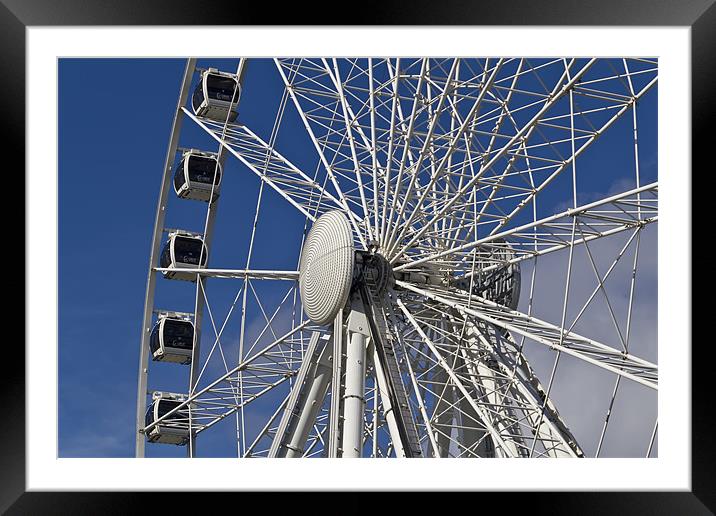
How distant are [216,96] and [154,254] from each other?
3.83 m

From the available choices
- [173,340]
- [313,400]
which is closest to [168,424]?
[173,340]

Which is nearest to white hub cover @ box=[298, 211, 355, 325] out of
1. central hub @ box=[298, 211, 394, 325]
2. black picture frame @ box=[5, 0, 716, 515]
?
central hub @ box=[298, 211, 394, 325]

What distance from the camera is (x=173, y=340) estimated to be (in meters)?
25.8

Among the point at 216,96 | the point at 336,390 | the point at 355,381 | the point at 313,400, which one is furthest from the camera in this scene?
the point at 216,96

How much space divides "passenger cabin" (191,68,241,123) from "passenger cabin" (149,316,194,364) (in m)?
4.56

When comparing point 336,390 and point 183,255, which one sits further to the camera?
point 183,255

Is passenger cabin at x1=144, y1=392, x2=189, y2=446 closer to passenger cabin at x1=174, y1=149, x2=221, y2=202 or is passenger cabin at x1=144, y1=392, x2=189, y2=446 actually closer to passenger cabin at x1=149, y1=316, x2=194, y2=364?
passenger cabin at x1=149, y1=316, x2=194, y2=364

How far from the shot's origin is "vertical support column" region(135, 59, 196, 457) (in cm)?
2586
